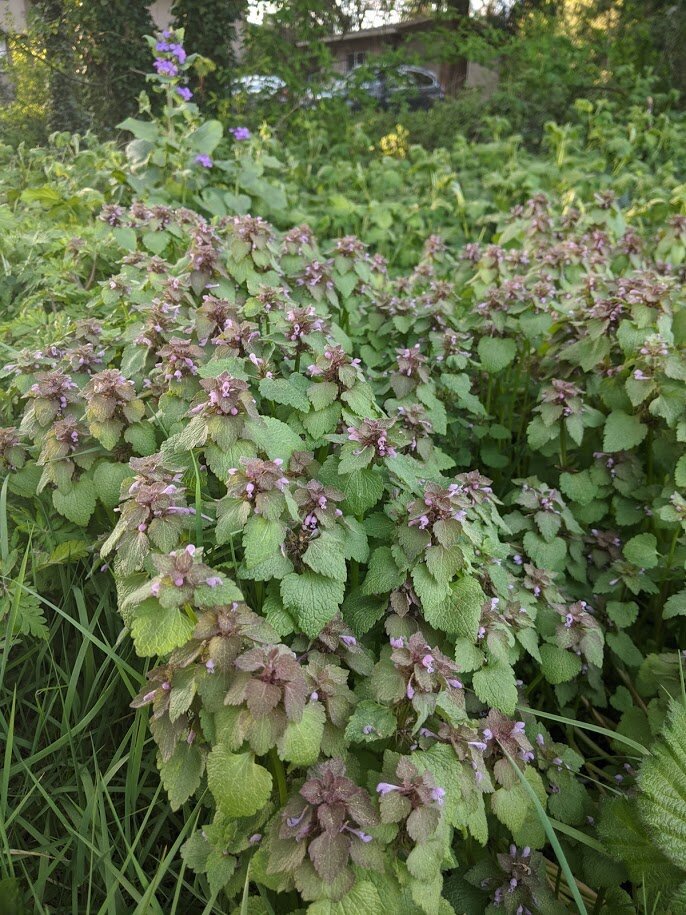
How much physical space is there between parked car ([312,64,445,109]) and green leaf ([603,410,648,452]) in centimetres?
641

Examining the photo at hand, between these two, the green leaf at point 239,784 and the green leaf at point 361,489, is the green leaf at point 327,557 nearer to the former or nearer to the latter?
the green leaf at point 361,489

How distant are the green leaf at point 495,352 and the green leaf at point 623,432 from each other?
1.47ft

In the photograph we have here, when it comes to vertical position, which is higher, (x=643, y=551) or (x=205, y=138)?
(x=205, y=138)

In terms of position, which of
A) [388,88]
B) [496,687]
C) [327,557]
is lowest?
[496,687]

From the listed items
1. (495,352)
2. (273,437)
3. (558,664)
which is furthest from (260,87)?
(558,664)

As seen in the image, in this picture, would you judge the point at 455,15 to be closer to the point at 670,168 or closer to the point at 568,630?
the point at 670,168

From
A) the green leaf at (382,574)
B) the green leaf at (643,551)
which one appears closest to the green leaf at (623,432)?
the green leaf at (643,551)

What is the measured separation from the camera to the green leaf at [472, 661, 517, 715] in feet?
4.91

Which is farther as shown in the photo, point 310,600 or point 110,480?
point 110,480

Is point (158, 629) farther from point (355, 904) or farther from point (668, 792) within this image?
point (668, 792)

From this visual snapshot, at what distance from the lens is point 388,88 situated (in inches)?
334

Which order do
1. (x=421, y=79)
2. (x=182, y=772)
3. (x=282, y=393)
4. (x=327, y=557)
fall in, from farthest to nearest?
(x=421, y=79) → (x=282, y=393) → (x=327, y=557) → (x=182, y=772)

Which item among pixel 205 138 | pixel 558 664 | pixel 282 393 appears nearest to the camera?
pixel 282 393

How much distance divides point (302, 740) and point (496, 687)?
0.59 m
